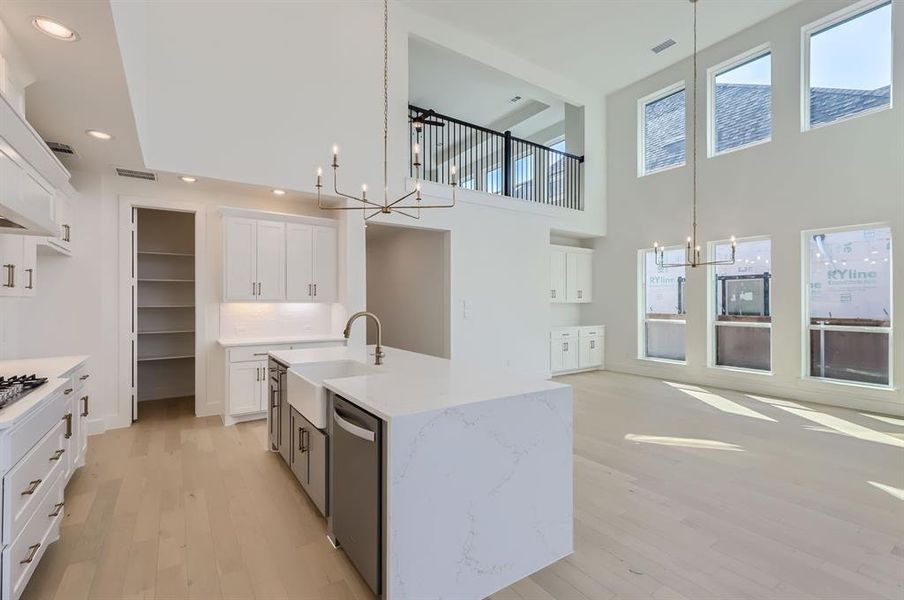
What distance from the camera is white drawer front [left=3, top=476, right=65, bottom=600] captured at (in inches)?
65.2

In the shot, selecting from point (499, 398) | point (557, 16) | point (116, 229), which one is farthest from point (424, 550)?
point (557, 16)

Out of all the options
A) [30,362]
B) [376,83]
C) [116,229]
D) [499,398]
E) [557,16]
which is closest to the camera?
[499,398]

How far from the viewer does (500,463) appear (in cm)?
187

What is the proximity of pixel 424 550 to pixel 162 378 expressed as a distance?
5693mm

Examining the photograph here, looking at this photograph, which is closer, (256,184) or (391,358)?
(391,358)

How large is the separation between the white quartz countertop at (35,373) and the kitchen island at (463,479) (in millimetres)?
1232

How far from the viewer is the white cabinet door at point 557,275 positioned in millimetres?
7621

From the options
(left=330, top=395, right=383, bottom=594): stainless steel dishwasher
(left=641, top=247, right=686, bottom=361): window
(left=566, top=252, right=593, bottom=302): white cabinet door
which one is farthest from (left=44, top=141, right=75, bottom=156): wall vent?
(left=641, top=247, right=686, bottom=361): window

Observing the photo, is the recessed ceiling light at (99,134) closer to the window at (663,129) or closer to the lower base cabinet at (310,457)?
the lower base cabinet at (310,457)

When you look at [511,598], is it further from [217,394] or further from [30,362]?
[217,394]

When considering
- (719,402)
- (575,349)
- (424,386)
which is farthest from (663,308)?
(424,386)

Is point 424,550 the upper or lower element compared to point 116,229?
lower

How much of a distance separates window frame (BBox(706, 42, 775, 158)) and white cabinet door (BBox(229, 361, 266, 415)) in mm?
7194

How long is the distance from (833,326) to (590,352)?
349 centimetres
